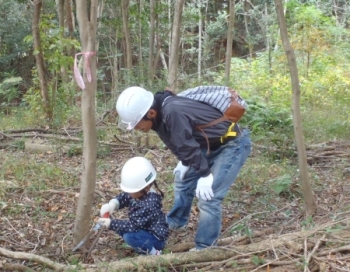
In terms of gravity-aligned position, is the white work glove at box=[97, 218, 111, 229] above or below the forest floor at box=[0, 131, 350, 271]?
above

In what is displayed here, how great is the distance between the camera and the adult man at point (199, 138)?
341cm

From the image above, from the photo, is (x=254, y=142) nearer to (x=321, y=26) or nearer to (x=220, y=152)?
(x=220, y=152)

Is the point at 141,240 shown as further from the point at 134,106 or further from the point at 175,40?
the point at 175,40

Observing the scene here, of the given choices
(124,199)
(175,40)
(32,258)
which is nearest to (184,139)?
(124,199)

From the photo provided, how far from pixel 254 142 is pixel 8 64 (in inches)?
547

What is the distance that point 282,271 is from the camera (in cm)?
316

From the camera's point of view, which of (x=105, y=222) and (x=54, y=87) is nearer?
(x=105, y=222)

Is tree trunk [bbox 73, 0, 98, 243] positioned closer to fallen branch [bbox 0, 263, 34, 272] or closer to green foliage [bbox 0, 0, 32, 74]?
fallen branch [bbox 0, 263, 34, 272]

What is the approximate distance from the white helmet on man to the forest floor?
1028 millimetres

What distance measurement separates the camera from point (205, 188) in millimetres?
3566

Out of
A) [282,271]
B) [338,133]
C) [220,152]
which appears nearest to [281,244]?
[282,271]

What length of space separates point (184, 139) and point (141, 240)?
947 millimetres

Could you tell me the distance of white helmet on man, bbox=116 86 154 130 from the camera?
3.45 m

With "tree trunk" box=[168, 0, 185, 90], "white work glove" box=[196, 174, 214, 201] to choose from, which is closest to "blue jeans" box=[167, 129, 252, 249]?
"white work glove" box=[196, 174, 214, 201]
